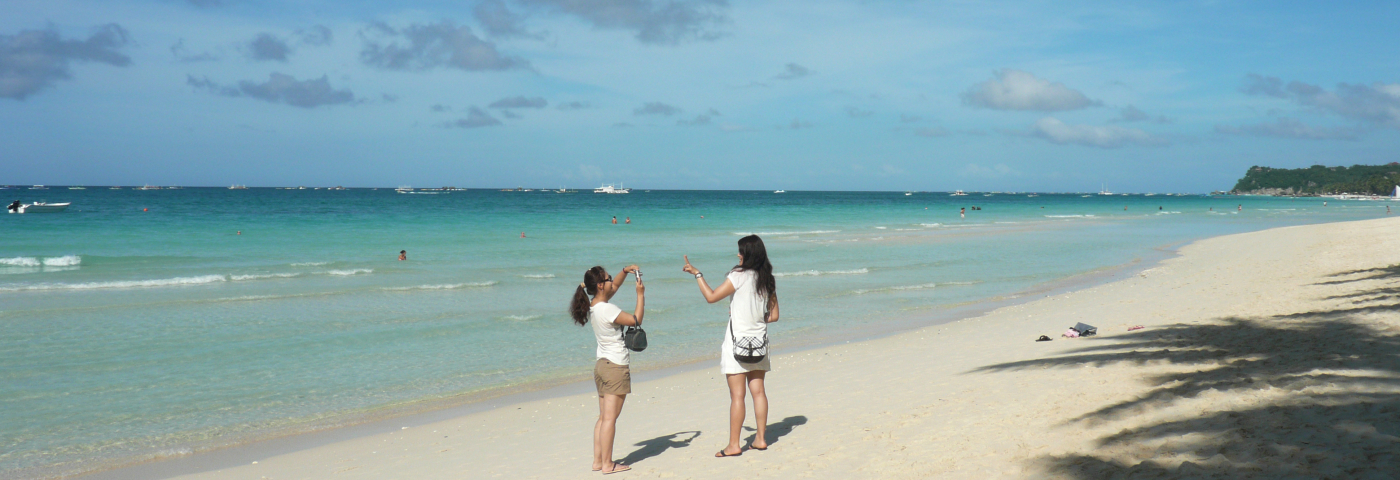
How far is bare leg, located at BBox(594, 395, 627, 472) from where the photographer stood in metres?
5.66

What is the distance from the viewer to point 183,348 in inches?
464

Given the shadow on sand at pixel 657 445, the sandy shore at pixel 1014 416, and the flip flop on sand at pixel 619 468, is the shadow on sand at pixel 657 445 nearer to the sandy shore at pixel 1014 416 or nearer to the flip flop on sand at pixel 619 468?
the sandy shore at pixel 1014 416

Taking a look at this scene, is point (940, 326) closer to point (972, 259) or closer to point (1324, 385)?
point (1324, 385)

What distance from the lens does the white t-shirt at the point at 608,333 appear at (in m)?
5.43

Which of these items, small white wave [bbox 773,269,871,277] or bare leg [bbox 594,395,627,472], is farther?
small white wave [bbox 773,269,871,277]

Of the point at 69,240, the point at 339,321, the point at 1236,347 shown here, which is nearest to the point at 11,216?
the point at 69,240

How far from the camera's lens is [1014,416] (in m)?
6.50

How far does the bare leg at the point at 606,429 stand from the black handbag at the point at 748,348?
867 millimetres

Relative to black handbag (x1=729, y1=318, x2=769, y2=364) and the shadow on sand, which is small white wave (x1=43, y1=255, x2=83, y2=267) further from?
black handbag (x1=729, y1=318, x2=769, y2=364)

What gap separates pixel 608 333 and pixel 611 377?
0.33 m

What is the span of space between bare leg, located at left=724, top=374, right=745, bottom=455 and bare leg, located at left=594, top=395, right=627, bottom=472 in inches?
31.1

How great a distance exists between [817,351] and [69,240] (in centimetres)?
3740

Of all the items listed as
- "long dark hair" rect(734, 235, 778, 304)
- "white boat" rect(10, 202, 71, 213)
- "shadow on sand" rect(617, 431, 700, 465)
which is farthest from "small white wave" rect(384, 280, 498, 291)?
"white boat" rect(10, 202, 71, 213)

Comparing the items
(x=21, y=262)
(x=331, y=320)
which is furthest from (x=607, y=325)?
(x=21, y=262)
